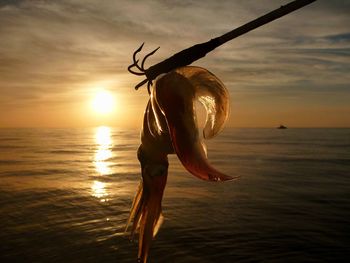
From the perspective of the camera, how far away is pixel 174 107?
0.73 m

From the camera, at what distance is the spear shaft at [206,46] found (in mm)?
847

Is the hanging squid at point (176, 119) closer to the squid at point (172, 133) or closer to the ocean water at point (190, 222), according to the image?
the squid at point (172, 133)

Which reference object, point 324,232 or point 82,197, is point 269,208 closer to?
point 324,232

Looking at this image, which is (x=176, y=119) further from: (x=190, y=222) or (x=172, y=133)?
(x=190, y=222)

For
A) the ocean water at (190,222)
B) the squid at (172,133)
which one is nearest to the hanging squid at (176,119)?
the squid at (172,133)

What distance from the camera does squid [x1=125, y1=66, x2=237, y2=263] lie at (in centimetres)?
71

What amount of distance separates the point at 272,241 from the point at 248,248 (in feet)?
4.55

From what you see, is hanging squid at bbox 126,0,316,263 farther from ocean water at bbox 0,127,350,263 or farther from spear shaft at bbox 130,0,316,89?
ocean water at bbox 0,127,350,263

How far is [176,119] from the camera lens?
0.72 metres

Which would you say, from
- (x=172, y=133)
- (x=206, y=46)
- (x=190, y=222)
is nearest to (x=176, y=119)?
(x=172, y=133)

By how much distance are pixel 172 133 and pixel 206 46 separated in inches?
13.6

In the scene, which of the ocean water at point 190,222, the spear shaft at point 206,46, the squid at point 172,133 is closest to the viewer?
the squid at point 172,133

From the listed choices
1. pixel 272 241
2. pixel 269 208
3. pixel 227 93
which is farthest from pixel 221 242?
pixel 227 93

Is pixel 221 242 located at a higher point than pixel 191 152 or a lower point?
lower
